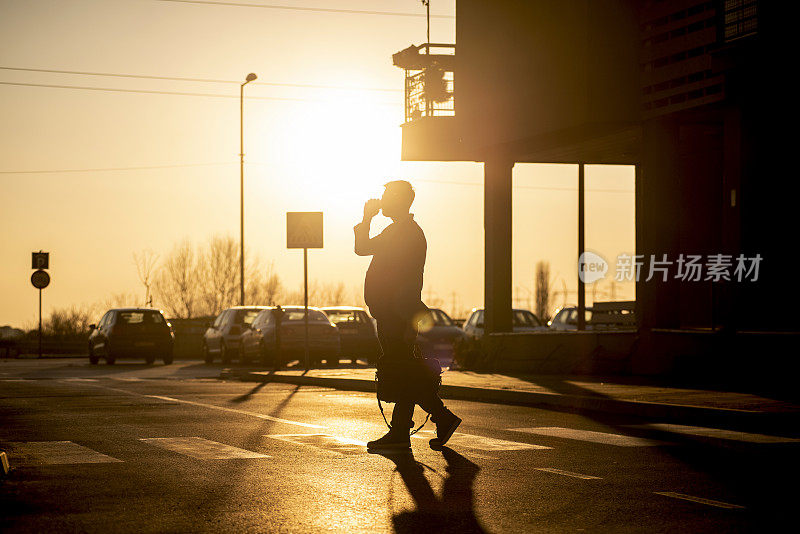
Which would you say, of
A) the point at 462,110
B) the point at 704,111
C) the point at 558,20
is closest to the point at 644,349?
the point at 704,111

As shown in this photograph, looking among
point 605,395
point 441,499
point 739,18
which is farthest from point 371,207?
point 739,18

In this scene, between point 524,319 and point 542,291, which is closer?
point 524,319

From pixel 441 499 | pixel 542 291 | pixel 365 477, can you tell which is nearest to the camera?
pixel 441 499

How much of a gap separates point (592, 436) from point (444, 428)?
1958mm

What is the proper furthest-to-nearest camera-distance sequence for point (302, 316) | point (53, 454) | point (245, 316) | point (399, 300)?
1. point (245, 316)
2. point (302, 316)
3. point (399, 300)
4. point (53, 454)

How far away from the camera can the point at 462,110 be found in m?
25.7

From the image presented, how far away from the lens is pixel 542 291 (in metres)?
111

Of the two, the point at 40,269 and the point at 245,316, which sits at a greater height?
the point at 40,269

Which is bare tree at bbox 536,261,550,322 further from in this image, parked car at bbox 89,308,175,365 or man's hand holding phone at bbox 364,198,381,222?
man's hand holding phone at bbox 364,198,381,222

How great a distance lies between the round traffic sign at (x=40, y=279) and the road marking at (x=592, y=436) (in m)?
29.9

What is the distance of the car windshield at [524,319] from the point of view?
35759mm

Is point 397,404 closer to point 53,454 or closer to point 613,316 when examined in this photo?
point 53,454

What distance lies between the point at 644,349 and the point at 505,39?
23.0 feet
